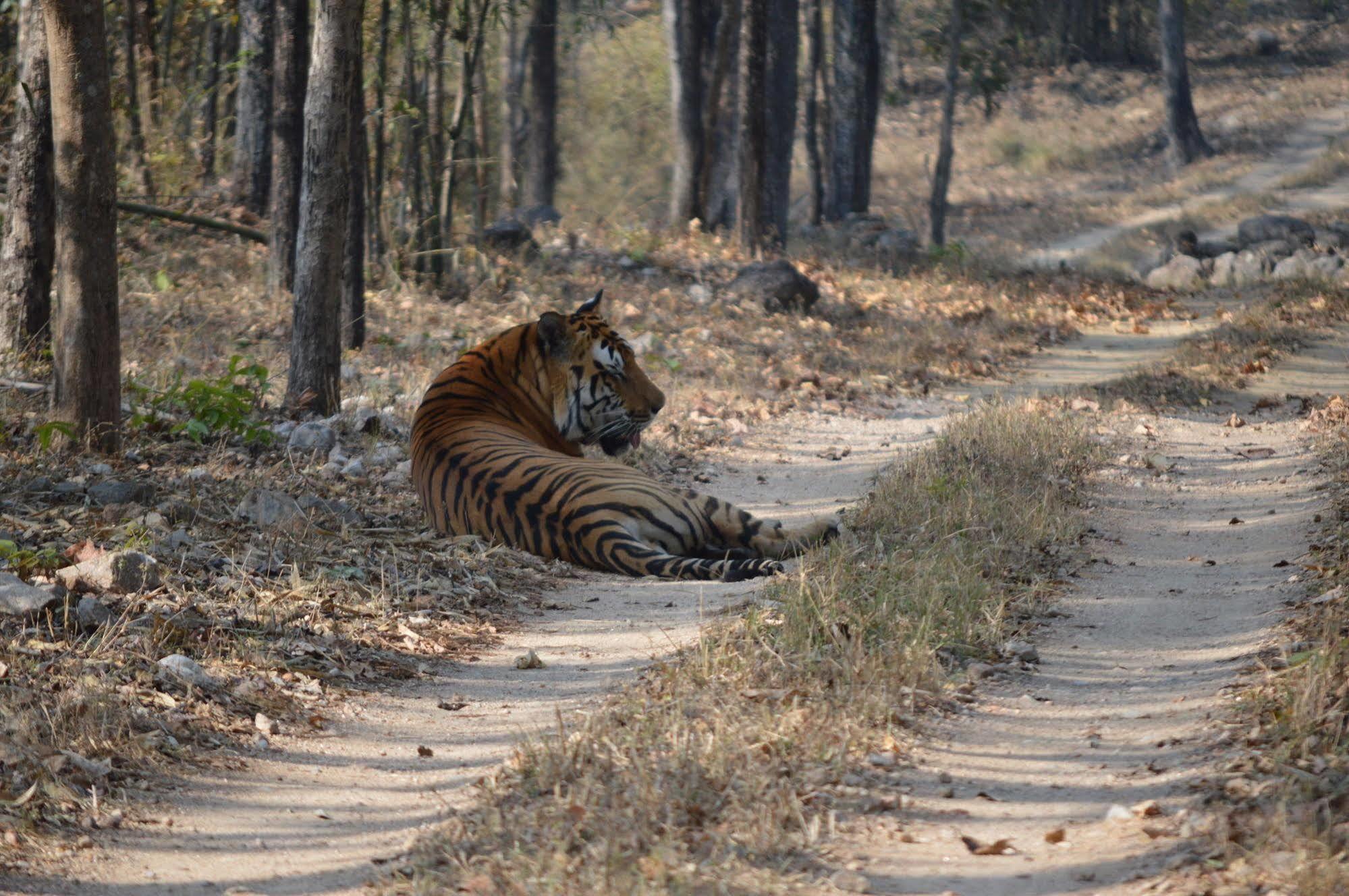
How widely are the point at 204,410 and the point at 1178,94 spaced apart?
30497mm

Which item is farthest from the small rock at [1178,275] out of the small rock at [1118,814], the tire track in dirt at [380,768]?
the small rock at [1118,814]

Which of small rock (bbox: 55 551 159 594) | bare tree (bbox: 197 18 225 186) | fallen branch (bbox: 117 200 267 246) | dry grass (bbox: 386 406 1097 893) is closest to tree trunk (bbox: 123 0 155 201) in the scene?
bare tree (bbox: 197 18 225 186)

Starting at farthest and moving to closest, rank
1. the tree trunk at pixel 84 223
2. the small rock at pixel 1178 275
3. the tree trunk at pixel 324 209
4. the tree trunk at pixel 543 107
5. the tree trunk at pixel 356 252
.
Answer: the tree trunk at pixel 543 107, the small rock at pixel 1178 275, the tree trunk at pixel 356 252, the tree trunk at pixel 324 209, the tree trunk at pixel 84 223

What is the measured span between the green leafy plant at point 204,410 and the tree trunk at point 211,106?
27.3ft

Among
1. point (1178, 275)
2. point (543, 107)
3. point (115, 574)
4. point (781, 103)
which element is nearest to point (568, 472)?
point (115, 574)

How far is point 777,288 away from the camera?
1488 cm

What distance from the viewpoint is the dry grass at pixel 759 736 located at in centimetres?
328

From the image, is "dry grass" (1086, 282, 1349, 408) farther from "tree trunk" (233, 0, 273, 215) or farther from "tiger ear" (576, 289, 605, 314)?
"tree trunk" (233, 0, 273, 215)

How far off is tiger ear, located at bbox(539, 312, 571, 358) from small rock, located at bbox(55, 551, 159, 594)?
8.63ft

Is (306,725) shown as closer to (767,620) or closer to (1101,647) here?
(767,620)

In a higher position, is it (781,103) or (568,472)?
(781,103)

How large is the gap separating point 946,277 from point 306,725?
14149mm

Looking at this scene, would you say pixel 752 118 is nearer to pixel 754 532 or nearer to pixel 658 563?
pixel 754 532

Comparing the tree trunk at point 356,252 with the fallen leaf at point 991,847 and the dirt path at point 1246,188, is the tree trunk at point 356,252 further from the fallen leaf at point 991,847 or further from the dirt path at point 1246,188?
the dirt path at point 1246,188
